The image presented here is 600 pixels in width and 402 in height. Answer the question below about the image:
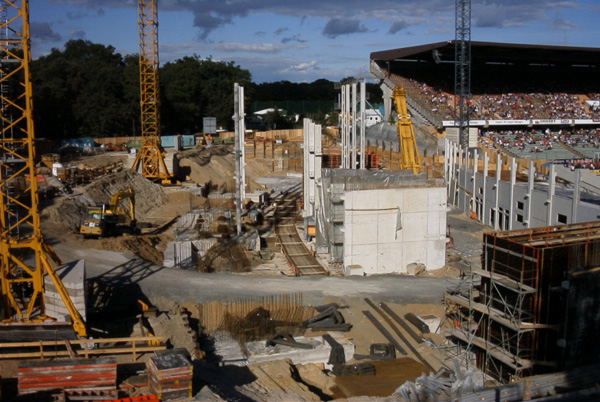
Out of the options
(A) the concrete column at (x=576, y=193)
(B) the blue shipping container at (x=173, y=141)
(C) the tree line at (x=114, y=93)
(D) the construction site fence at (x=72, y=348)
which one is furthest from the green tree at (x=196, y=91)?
(D) the construction site fence at (x=72, y=348)

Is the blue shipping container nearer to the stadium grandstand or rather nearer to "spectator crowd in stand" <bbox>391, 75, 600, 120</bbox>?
the stadium grandstand

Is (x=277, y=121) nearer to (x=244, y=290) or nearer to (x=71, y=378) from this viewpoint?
(x=244, y=290)

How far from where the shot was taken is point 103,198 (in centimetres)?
3669

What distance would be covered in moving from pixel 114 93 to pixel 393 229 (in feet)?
141

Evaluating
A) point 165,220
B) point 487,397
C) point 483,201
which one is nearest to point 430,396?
point 487,397

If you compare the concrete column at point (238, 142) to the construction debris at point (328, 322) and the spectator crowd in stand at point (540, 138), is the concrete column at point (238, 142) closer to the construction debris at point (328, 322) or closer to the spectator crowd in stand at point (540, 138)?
the construction debris at point (328, 322)

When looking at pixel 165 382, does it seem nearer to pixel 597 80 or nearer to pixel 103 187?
pixel 103 187

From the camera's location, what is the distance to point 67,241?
25000 millimetres

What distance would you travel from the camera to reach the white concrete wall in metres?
24.0

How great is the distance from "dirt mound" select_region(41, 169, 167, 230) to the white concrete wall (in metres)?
14.0

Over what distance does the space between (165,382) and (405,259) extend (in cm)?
1465

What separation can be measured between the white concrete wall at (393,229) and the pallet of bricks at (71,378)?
12.9 metres

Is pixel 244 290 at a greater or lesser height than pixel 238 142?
lesser

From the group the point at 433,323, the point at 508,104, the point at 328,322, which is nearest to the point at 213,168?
the point at 508,104
